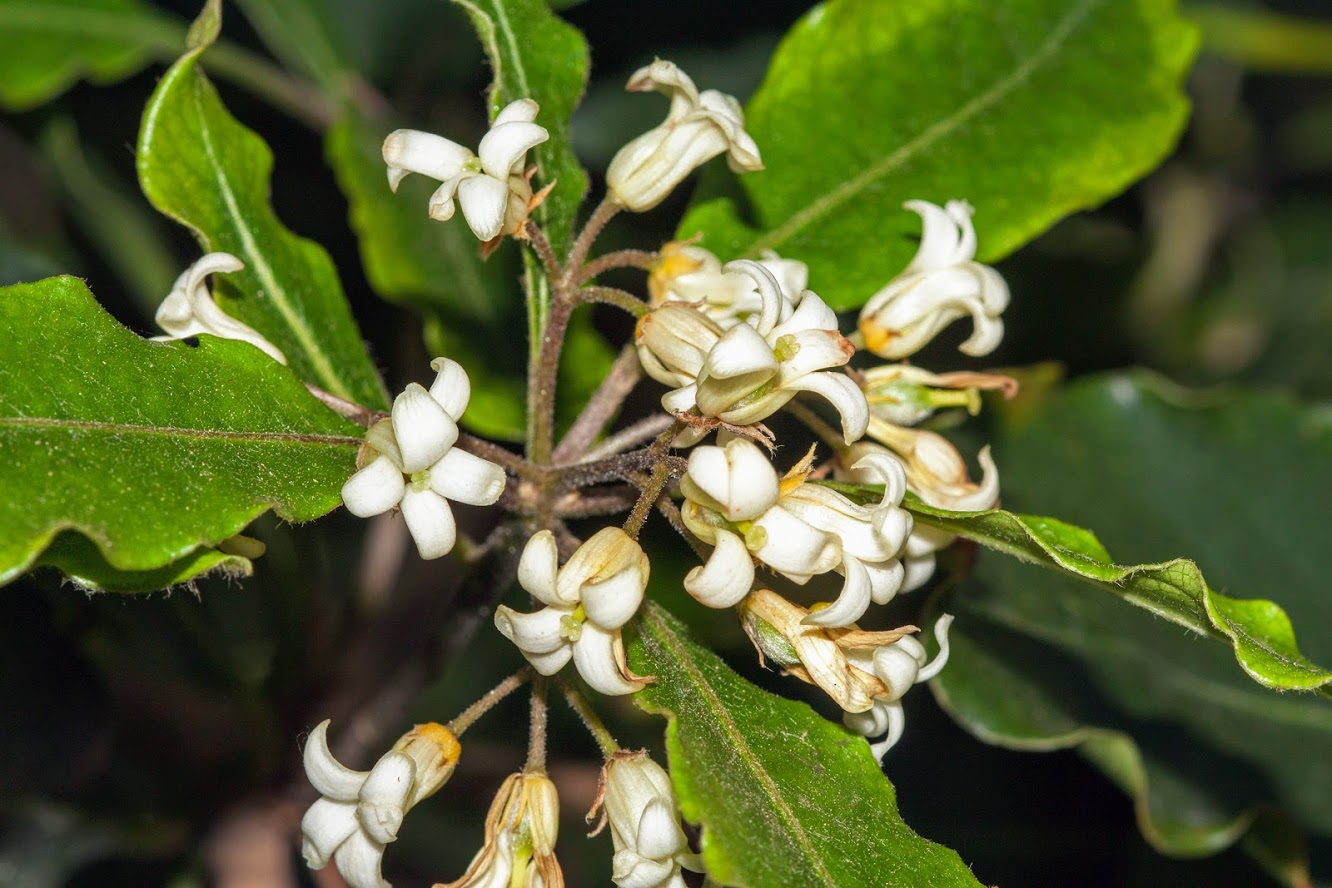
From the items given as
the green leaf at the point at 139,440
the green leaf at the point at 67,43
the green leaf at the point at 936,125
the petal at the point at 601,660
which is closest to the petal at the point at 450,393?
the green leaf at the point at 139,440

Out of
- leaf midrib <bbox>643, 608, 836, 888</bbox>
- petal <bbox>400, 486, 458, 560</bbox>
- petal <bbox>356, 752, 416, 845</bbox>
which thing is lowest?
leaf midrib <bbox>643, 608, 836, 888</bbox>

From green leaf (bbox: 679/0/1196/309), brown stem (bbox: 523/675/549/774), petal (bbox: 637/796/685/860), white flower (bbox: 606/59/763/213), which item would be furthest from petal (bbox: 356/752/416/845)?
green leaf (bbox: 679/0/1196/309)

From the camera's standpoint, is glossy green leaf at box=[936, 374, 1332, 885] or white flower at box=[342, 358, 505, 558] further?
glossy green leaf at box=[936, 374, 1332, 885]

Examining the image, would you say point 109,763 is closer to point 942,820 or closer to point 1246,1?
point 942,820

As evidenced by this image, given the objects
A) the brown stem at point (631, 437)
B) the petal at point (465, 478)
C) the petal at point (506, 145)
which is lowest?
the brown stem at point (631, 437)

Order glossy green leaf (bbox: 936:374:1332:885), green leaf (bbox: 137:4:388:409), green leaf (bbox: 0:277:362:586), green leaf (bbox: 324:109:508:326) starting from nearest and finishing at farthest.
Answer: green leaf (bbox: 0:277:362:586) → green leaf (bbox: 137:4:388:409) → glossy green leaf (bbox: 936:374:1332:885) → green leaf (bbox: 324:109:508:326)

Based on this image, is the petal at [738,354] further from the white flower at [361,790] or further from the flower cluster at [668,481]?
the white flower at [361,790]

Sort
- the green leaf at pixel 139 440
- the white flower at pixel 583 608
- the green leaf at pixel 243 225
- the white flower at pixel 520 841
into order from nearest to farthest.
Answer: the green leaf at pixel 139 440, the white flower at pixel 583 608, the white flower at pixel 520 841, the green leaf at pixel 243 225

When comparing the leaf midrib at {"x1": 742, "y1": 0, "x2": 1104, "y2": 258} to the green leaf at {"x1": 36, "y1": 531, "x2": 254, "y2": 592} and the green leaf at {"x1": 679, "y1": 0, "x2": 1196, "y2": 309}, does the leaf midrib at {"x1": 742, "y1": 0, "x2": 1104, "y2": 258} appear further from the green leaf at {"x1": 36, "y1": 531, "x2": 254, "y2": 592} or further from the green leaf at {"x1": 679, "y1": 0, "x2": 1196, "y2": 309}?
the green leaf at {"x1": 36, "y1": 531, "x2": 254, "y2": 592}
